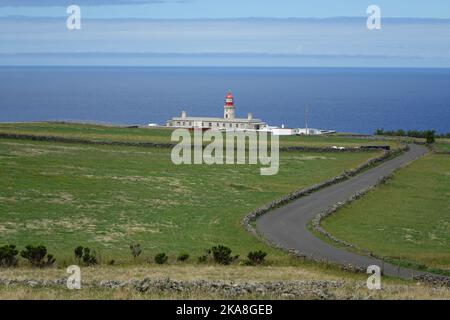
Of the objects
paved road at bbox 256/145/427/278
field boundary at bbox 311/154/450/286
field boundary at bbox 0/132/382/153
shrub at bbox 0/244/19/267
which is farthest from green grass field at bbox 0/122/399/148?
shrub at bbox 0/244/19/267

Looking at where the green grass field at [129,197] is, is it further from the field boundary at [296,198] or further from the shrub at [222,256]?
the shrub at [222,256]

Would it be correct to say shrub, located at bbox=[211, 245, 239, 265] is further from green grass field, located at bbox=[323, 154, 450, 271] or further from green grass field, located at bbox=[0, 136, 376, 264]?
green grass field, located at bbox=[323, 154, 450, 271]

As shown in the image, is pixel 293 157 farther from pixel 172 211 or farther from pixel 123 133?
pixel 172 211

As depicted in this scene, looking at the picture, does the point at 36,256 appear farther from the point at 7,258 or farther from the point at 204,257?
the point at 204,257

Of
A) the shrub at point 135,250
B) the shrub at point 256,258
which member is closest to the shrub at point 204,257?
the shrub at point 256,258

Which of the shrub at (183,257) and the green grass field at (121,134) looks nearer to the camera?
the shrub at (183,257)
